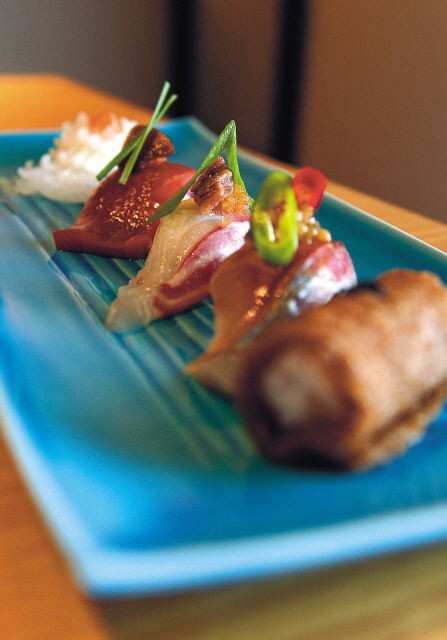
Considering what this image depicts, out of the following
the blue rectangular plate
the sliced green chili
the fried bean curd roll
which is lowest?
the blue rectangular plate

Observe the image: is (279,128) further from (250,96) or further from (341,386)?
(341,386)

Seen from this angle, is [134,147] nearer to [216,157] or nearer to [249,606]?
[216,157]

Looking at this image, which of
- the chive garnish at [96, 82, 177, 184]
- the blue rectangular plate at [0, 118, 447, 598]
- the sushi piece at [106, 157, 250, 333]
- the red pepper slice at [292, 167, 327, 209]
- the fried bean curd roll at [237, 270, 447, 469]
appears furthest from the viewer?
the chive garnish at [96, 82, 177, 184]

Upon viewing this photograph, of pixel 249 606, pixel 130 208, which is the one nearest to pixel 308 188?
pixel 130 208

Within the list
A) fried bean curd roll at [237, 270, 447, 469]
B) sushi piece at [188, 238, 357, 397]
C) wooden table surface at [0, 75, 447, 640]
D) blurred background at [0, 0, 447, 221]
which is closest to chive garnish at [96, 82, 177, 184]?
sushi piece at [188, 238, 357, 397]

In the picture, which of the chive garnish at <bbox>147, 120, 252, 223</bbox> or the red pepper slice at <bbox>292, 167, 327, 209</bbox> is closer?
the red pepper slice at <bbox>292, 167, 327, 209</bbox>

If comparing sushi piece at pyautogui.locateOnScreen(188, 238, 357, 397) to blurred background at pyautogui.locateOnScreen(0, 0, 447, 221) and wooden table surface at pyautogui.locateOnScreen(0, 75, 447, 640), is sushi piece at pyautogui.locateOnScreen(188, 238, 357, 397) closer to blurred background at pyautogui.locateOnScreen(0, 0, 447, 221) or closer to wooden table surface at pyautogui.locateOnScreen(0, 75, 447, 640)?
wooden table surface at pyautogui.locateOnScreen(0, 75, 447, 640)
